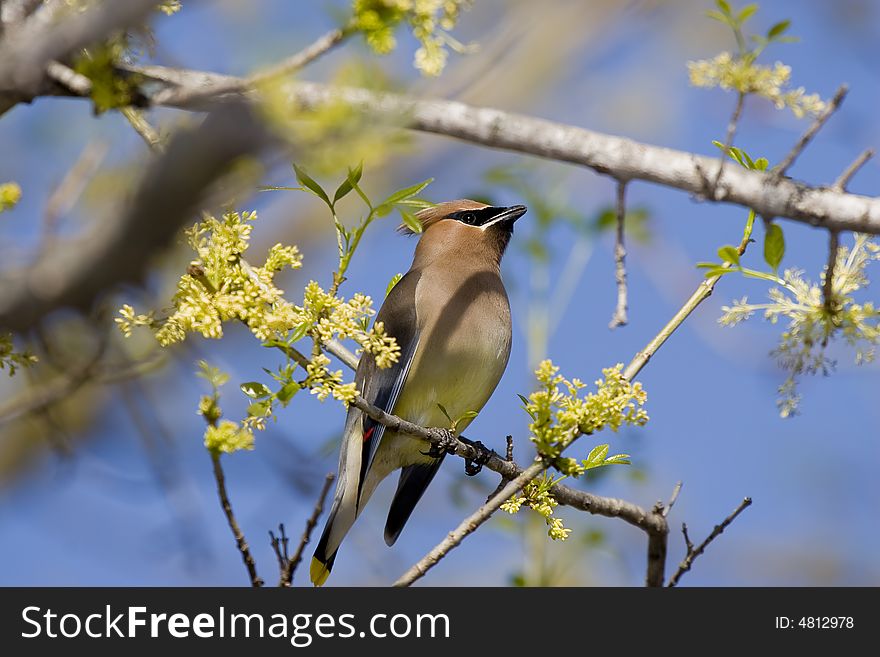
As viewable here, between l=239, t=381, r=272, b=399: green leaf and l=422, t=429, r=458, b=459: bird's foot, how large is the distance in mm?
1298

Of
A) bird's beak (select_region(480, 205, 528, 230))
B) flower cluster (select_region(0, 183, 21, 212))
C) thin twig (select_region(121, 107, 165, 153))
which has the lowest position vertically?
flower cluster (select_region(0, 183, 21, 212))

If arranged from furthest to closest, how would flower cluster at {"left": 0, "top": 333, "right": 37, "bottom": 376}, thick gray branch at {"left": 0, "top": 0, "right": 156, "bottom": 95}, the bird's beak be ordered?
the bird's beak < flower cluster at {"left": 0, "top": 333, "right": 37, "bottom": 376} < thick gray branch at {"left": 0, "top": 0, "right": 156, "bottom": 95}

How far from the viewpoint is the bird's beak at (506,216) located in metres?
5.23

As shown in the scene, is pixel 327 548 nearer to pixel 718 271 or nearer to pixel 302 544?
pixel 302 544

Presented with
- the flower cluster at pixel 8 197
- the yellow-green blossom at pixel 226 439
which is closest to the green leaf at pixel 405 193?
the yellow-green blossom at pixel 226 439

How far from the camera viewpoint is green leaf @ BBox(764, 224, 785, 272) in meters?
2.44

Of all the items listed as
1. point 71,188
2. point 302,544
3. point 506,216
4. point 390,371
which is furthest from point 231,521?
point 506,216

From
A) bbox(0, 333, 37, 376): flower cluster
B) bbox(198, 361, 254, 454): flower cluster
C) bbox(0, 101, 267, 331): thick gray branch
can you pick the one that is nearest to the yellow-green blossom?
bbox(198, 361, 254, 454): flower cluster

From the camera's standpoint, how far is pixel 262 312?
91.4 inches

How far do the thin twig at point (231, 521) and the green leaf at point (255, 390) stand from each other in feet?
A: 0.56

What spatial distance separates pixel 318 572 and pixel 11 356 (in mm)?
2145

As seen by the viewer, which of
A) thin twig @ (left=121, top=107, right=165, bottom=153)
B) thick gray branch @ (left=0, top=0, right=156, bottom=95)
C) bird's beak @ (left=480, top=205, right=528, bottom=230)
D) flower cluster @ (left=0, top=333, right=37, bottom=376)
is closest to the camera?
thick gray branch @ (left=0, top=0, right=156, bottom=95)

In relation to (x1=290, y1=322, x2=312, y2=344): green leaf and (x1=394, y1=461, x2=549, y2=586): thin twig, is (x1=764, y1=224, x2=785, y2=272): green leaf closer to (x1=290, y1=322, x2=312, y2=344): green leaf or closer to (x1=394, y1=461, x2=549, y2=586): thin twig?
(x1=394, y1=461, x2=549, y2=586): thin twig

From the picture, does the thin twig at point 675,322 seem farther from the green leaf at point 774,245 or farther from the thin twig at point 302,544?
the thin twig at point 302,544
